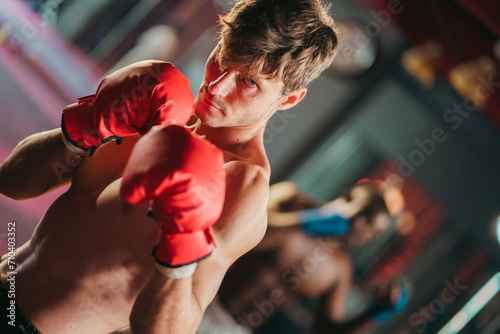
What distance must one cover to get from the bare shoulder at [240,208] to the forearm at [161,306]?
5.3 inches

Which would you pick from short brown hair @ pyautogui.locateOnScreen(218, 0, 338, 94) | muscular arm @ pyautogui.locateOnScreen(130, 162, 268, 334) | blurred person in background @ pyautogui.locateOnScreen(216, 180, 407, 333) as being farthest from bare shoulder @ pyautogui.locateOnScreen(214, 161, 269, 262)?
blurred person in background @ pyautogui.locateOnScreen(216, 180, 407, 333)

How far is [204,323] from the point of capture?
5.52ft

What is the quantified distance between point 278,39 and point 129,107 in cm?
34

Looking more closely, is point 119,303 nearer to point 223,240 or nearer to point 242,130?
point 223,240

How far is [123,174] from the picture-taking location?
2.43 feet

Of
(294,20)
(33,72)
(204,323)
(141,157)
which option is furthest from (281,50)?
(33,72)

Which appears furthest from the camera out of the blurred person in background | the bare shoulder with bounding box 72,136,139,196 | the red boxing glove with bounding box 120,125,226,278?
the blurred person in background

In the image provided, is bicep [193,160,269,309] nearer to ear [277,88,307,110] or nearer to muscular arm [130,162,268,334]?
muscular arm [130,162,268,334]

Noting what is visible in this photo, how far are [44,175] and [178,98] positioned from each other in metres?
0.34

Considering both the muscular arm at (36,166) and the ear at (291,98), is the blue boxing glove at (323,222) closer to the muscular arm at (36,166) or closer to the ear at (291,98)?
the ear at (291,98)

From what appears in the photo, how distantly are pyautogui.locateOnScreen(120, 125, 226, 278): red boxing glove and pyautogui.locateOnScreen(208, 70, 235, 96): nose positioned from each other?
20 centimetres

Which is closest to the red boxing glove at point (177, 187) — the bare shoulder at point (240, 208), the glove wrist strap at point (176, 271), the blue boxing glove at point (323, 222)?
the glove wrist strap at point (176, 271)

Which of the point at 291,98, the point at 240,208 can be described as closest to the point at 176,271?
the point at 240,208

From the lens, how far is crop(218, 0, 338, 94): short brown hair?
807mm
